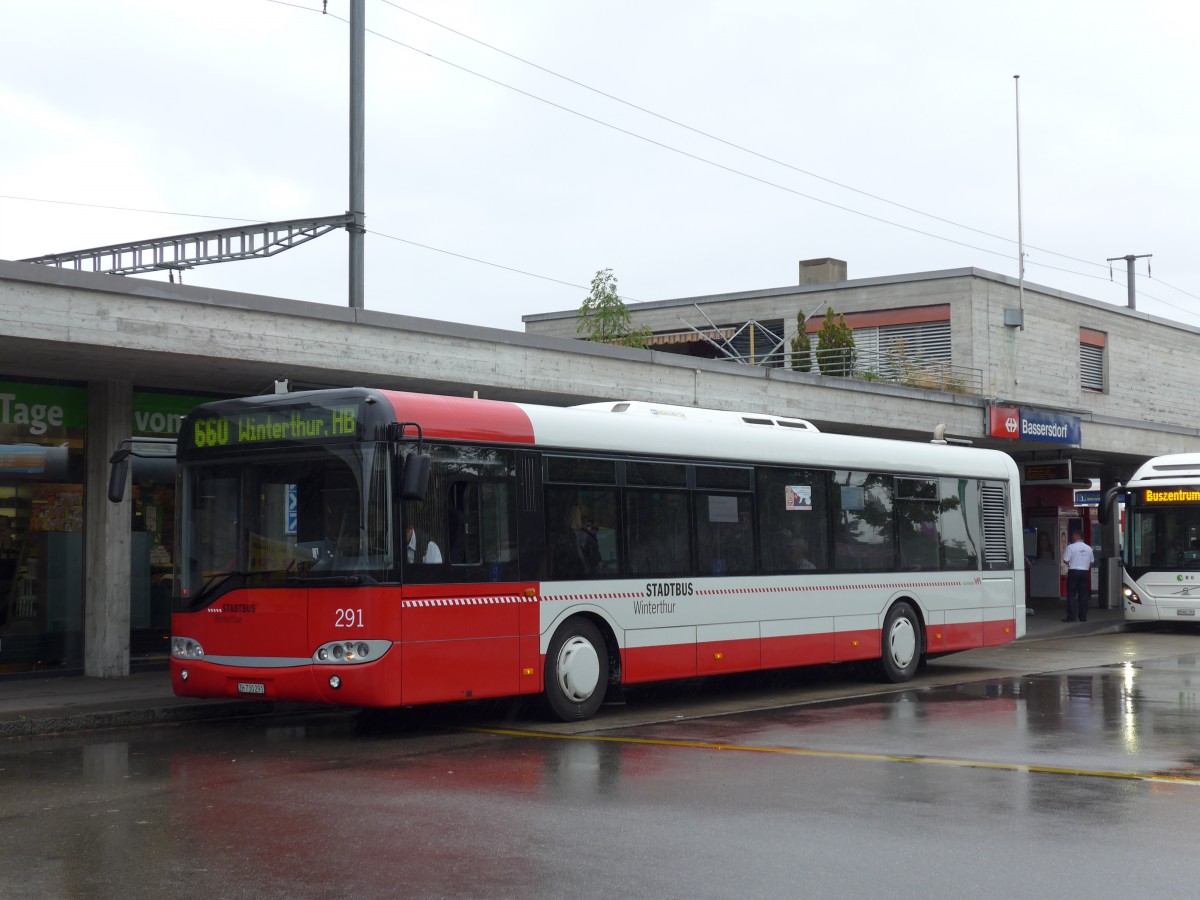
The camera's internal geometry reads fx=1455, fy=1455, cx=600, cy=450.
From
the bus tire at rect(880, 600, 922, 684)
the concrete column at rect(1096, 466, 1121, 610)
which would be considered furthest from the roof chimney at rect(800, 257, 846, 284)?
the bus tire at rect(880, 600, 922, 684)

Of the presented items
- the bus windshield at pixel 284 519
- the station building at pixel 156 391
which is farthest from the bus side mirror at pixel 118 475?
the station building at pixel 156 391

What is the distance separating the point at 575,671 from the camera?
1338 cm

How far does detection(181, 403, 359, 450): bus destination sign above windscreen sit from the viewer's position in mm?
11969

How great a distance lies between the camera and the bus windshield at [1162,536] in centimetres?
2719

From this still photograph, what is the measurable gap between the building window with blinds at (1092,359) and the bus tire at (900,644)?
74.7 feet

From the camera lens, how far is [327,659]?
11.8m

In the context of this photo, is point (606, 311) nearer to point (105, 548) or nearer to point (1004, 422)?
point (1004, 422)

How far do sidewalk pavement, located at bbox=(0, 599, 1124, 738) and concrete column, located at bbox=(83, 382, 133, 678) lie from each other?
0.35 m

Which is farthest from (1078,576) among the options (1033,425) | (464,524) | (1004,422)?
(464,524)

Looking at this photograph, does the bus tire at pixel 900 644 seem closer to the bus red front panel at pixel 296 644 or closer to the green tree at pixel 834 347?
the bus red front panel at pixel 296 644

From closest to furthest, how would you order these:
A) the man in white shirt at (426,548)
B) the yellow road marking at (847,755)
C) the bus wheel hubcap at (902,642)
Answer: the yellow road marking at (847,755)
the man in white shirt at (426,548)
the bus wheel hubcap at (902,642)

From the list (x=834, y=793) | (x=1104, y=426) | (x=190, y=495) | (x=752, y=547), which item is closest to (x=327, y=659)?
(x=190, y=495)

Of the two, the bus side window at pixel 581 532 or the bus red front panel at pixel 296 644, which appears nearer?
the bus red front panel at pixel 296 644

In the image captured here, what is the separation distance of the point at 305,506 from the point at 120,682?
579cm
